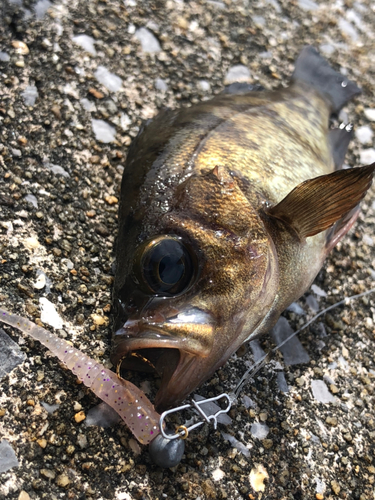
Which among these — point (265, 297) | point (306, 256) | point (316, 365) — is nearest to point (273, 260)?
point (265, 297)

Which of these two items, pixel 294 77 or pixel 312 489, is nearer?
pixel 312 489

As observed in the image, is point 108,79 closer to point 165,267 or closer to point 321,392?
point 165,267

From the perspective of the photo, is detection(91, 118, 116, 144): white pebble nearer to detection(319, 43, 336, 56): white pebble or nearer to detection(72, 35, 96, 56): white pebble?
detection(72, 35, 96, 56): white pebble

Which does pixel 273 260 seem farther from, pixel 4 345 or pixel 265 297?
pixel 4 345

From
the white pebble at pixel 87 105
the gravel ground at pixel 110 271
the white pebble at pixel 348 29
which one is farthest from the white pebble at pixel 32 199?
the white pebble at pixel 348 29

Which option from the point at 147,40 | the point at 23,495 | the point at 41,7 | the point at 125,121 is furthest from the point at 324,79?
the point at 23,495
